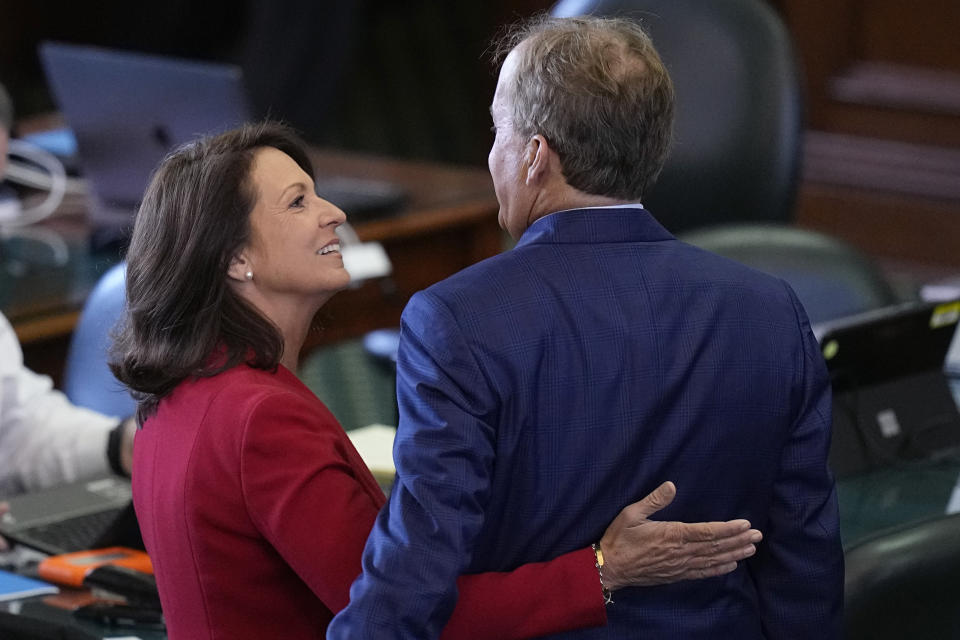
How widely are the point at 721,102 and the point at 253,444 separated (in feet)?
6.32

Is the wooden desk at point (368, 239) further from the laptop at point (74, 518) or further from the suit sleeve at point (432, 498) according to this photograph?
the suit sleeve at point (432, 498)

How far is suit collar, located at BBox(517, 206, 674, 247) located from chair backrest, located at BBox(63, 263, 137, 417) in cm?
121

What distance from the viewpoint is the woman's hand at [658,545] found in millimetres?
1417

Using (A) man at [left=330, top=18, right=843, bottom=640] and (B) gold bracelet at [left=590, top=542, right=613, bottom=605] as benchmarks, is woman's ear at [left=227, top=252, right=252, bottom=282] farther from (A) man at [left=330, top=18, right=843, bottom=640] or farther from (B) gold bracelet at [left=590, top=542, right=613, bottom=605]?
(B) gold bracelet at [left=590, top=542, right=613, bottom=605]

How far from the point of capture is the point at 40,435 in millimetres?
2330

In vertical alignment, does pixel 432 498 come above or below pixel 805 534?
above

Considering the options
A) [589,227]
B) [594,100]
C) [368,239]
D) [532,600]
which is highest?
[594,100]

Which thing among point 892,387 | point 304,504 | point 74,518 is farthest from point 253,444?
point 892,387

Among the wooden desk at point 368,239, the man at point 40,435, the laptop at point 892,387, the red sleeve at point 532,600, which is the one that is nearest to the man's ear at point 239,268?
the red sleeve at point 532,600

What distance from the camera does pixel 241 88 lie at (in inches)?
122

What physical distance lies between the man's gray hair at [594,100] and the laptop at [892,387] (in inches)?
29.8

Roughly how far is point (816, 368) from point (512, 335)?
0.33 meters

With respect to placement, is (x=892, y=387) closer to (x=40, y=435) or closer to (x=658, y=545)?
(x=658, y=545)

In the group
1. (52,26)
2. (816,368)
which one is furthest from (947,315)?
(52,26)
